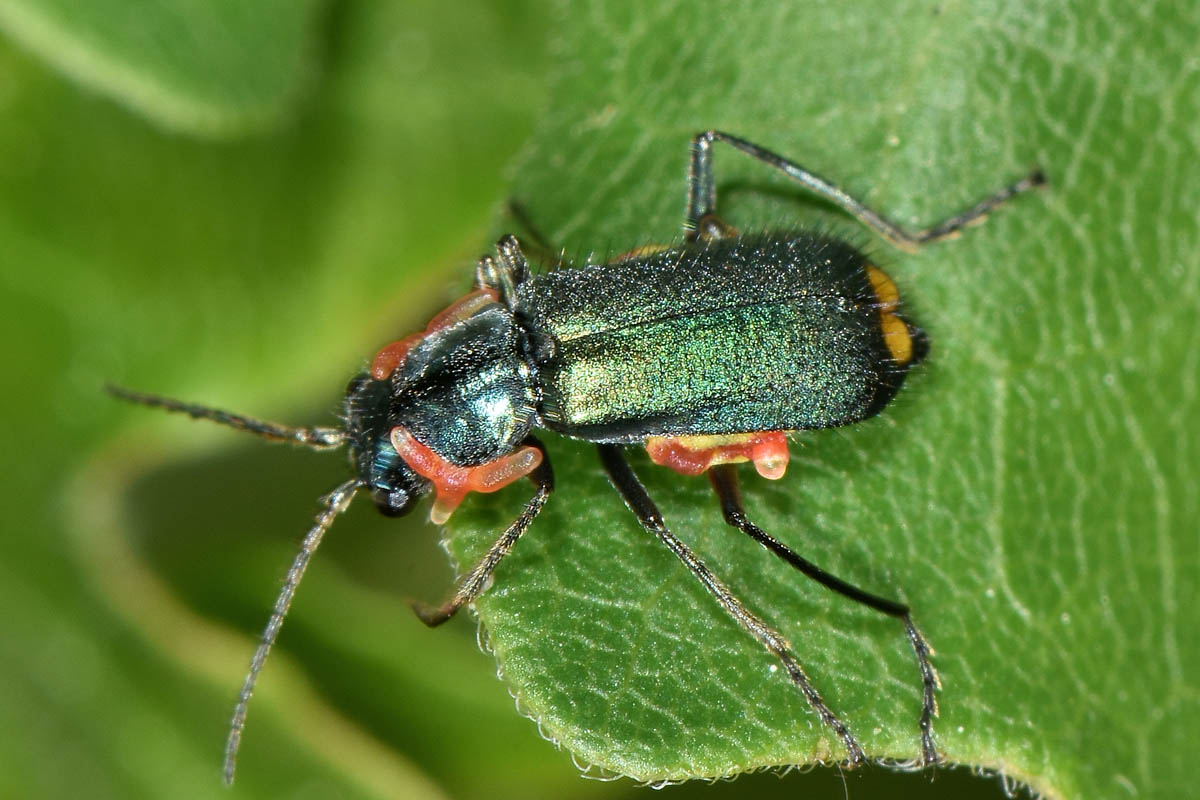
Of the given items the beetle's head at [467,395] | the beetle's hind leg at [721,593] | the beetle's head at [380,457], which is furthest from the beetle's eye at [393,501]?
the beetle's hind leg at [721,593]

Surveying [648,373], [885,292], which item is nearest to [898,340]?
[885,292]

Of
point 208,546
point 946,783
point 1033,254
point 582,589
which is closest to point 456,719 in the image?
point 208,546

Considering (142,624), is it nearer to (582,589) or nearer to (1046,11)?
(582,589)

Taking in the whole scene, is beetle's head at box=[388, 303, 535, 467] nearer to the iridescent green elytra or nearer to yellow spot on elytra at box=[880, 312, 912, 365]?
the iridescent green elytra

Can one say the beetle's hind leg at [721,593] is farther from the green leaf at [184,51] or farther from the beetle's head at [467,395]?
the green leaf at [184,51]

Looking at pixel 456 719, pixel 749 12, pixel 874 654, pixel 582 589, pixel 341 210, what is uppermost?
pixel 749 12

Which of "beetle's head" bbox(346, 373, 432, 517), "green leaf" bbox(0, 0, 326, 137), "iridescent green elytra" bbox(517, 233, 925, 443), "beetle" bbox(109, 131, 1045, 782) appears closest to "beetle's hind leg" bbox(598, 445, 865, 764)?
"beetle" bbox(109, 131, 1045, 782)
